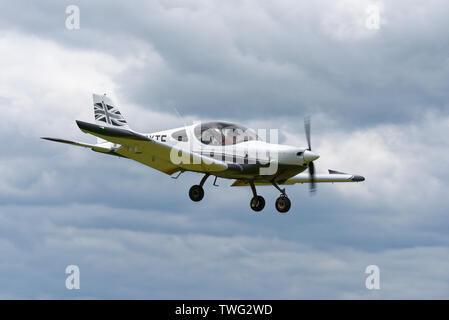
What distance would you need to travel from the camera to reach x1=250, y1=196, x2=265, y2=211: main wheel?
31047 mm

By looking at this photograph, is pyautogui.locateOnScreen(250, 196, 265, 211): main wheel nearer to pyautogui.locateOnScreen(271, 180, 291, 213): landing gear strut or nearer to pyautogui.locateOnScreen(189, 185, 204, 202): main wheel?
pyautogui.locateOnScreen(271, 180, 291, 213): landing gear strut

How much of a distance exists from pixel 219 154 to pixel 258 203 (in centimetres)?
288

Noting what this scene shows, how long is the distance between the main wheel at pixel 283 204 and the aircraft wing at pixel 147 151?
2637mm

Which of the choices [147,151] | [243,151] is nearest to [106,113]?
[147,151]

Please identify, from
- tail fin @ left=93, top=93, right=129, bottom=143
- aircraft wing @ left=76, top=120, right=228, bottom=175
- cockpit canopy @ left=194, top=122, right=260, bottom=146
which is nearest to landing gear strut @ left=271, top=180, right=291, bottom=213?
aircraft wing @ left=76, top=120, right=228, bottom=175

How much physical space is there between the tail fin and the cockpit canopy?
5364 millimetres

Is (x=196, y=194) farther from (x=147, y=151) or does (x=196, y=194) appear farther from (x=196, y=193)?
(x=147, y=151)

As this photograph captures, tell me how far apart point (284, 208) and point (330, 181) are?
4.60 metres

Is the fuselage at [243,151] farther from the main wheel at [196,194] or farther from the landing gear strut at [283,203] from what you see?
the main wheel at [196,194]

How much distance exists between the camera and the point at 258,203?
31.0 meters

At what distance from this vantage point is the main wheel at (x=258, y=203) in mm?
31047

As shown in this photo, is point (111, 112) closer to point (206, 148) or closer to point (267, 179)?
point (206, 148)

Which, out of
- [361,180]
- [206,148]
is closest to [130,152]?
[206,148]

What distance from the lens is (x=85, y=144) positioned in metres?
33.5
